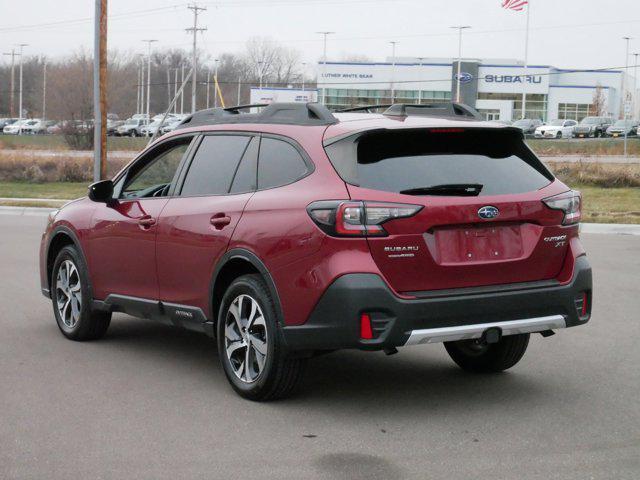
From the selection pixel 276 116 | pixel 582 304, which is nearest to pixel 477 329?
pixel 582 304

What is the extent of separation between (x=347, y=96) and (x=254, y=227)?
108 meters

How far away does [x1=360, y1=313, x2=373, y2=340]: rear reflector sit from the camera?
570 centimetres

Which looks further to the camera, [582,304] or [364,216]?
[582,304]

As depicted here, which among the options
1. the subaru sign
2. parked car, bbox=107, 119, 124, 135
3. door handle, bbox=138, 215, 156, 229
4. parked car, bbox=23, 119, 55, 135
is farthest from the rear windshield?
the subaru sign

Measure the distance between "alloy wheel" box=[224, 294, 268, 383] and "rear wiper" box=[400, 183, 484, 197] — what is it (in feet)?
3.81

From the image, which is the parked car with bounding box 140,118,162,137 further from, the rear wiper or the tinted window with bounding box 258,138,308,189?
A: the rear wiper

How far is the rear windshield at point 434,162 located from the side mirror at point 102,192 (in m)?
2.47

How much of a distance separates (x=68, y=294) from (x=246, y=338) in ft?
8.57

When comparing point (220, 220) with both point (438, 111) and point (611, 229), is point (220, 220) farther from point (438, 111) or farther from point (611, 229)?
point (611, 229)

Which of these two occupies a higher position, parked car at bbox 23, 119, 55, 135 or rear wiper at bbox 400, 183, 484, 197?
rear wiper at bbox 400, 183, 484, 197

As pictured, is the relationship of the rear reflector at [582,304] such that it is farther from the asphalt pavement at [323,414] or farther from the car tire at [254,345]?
the car tire at [254,345]

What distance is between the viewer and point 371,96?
114m

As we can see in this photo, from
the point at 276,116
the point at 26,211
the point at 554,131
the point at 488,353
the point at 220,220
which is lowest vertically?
the point at 26,211

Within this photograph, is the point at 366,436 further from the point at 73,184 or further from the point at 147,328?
the point at 73,184
